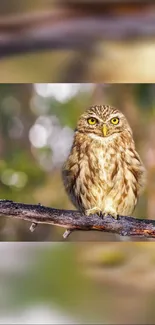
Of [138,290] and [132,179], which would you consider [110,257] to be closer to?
[138,290]

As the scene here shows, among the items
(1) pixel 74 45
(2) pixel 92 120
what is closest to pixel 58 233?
(2) pixel 92 120

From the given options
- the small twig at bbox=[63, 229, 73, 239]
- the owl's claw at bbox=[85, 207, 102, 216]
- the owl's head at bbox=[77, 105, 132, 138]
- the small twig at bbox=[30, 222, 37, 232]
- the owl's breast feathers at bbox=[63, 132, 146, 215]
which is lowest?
the small twig at bbox=[63, 229, 73, 239]

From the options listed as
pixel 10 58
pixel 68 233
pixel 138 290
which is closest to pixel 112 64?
pixel 10 58

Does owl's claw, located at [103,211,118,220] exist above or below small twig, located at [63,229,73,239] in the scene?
above

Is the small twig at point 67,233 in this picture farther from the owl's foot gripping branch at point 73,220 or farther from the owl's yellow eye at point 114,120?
the owl's yellow eye at point 114,120

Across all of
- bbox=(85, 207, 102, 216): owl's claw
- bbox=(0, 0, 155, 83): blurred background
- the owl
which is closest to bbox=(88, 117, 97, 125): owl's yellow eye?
the owl

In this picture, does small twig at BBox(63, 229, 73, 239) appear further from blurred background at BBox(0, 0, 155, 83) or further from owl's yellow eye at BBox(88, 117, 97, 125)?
blurred background at BBox(0, 0, 155, 83)
